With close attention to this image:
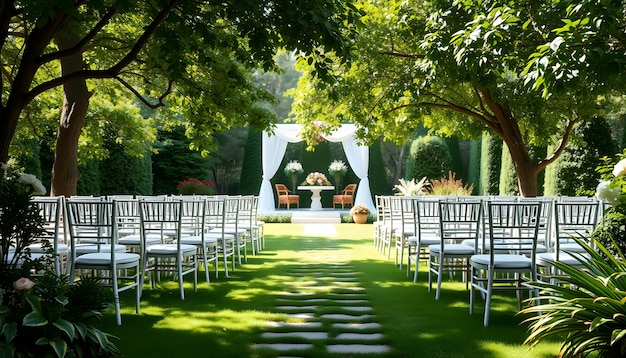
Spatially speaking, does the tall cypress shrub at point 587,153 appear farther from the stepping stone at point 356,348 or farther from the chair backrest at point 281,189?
the chair backrest at point 281,189

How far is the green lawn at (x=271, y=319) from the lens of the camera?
347cm

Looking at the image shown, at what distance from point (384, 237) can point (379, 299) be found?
3405 millimetres

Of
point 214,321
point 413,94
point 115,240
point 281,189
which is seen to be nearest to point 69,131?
point 115,240

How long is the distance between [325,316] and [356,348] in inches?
35.2

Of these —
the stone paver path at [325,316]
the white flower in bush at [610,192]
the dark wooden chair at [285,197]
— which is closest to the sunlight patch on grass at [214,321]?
the stone paver path at [325,316]

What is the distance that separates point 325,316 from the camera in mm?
4387

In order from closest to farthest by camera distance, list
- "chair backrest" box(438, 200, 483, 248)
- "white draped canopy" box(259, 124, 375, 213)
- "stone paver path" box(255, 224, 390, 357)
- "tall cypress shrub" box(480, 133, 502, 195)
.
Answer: "stone paver path" box(255, 224, 390, 357) → "chair backrest" box(438, 200, 483, 248) → "tall cypress shrub" box(480, 133, 502, 195) → "white draped canopy" box(259, 124, 375, 213)

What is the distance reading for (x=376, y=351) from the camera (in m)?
3.44

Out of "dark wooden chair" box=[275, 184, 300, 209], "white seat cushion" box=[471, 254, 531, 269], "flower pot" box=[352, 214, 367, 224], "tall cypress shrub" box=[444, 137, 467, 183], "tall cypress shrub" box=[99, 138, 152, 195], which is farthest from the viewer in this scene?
"tall cypress shrub" box=[444, 137, 467, 183]

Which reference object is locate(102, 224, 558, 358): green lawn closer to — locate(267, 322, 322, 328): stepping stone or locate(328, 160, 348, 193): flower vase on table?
locate(267, 322, 322, 328): stepping stone

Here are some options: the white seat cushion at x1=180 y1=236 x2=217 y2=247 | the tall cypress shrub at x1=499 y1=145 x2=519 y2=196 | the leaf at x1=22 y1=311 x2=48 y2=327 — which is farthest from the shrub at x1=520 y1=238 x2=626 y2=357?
the tall cypress shrub at x1=499 y1=145 x2=519 y2=196

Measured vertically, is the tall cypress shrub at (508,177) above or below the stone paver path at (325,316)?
above

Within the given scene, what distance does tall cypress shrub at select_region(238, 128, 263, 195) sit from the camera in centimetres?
1925

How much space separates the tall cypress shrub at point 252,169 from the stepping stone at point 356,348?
15.8 meters
